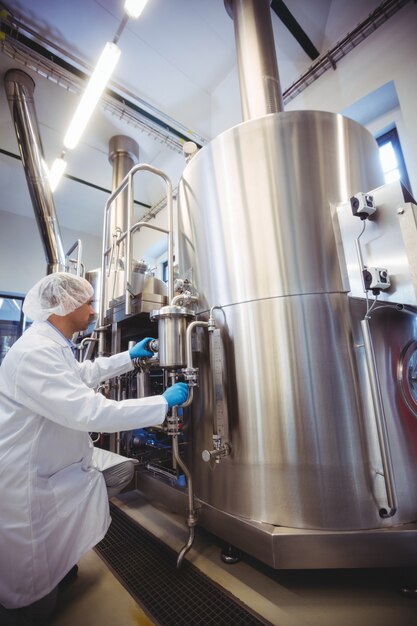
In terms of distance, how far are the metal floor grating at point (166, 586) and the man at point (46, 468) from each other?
27 centimetres

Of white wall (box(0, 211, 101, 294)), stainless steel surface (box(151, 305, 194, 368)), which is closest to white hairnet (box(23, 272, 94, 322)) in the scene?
stainless steel surface (box(151, 305, 194, 368))

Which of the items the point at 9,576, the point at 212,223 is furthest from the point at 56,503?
the point at 212,223

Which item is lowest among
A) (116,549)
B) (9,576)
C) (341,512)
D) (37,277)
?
(116,549)

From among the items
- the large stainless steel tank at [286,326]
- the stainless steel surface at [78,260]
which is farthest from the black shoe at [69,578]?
the stainless steel surface at [78,260]

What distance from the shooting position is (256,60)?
6.34 ft

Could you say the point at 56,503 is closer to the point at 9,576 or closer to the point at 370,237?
the point at 9,576

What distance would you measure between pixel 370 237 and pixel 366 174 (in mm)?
442

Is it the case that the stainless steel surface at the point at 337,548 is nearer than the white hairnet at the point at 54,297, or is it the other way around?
the stainless steel surface at the point at 337,548

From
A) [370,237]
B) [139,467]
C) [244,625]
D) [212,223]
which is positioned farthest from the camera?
[139,467]

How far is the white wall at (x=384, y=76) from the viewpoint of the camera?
6.77 feet

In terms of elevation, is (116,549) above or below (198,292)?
below

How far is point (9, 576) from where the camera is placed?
1.01 metres

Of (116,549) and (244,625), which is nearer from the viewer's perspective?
(244,625)

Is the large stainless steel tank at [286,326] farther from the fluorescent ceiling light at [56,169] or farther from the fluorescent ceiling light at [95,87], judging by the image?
the fluorescent ceiling light at [56,169]
